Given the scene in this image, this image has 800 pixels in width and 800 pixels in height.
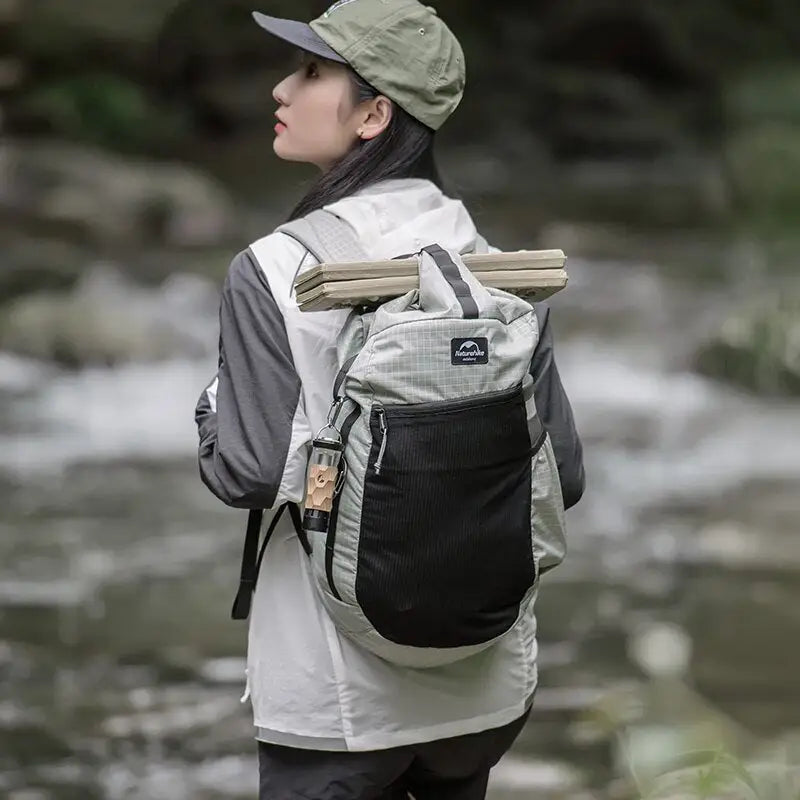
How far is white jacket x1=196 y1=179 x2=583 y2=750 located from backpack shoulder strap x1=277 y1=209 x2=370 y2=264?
12mm

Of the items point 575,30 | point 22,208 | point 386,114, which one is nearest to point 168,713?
point 386,114

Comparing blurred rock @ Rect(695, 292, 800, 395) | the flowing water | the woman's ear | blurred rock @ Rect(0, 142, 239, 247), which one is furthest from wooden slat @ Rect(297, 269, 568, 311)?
blurred rock @ Rect(0, 142, 239, 247)

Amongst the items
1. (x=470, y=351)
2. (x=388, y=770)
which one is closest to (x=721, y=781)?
(x=388, y=770)

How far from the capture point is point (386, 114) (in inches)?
68.1

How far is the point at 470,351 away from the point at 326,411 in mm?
206

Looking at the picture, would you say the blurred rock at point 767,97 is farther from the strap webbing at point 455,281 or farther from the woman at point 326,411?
the strap webbing at point 455,281

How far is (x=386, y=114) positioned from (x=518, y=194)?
884 centimetres

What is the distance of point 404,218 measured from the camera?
1.71 m

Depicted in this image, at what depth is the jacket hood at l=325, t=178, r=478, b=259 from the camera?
167 centimetres

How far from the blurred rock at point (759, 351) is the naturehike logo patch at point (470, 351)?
251 inches

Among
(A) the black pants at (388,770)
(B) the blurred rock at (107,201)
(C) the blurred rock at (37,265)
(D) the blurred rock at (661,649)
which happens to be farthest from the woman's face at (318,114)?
(B) the blurred rock at (107,201)

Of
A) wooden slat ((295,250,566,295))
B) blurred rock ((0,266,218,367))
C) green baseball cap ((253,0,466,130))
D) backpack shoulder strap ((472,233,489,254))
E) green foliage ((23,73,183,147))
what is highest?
green baseball cap ((253,0,466,130))

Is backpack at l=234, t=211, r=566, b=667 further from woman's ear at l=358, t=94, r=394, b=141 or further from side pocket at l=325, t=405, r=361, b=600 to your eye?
woman's ear at l=358, t=94, r=394, b=141

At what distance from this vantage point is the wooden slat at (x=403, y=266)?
1509mm
